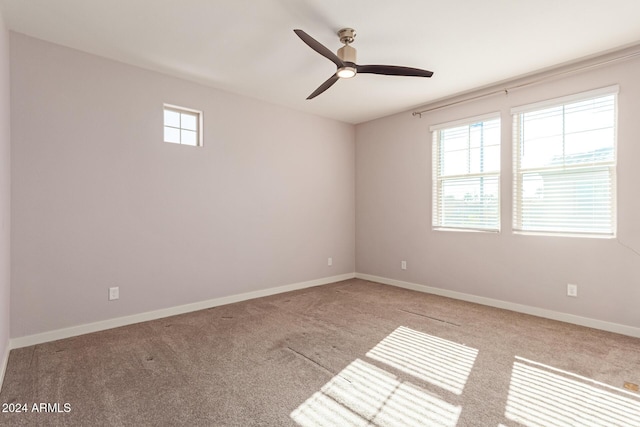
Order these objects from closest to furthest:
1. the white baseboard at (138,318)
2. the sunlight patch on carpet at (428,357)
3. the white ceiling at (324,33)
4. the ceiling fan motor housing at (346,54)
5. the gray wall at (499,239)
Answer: the sunlight patch on carpet at (428,357), the white ceiling at (324,33), the ceiling fan motor housing at (346,54), the white baseboard at (138,318), the gray wall at (499,239)

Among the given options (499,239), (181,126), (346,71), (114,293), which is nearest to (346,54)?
(346,71)

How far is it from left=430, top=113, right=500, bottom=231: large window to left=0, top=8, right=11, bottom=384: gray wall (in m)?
4.53

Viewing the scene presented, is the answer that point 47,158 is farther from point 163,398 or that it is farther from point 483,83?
point 483,83

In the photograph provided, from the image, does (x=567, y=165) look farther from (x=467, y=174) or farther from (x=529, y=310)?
(x=529, y=310)

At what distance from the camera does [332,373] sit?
236cm

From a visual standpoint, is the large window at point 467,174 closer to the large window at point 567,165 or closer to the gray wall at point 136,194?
the large window at point 567,165

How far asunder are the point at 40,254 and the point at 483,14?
167 inches

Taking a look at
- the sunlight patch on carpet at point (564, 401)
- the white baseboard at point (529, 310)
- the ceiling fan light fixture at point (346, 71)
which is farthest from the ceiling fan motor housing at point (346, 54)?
the white baseboard at point (529, 310)

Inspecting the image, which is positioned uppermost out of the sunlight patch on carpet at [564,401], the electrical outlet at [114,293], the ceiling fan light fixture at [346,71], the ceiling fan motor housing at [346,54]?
the ceiling fan motor housing at [346,54]

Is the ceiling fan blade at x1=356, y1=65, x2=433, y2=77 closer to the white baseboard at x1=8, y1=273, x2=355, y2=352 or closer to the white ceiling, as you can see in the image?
the white ceiling

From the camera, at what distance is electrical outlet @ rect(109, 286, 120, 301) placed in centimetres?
328

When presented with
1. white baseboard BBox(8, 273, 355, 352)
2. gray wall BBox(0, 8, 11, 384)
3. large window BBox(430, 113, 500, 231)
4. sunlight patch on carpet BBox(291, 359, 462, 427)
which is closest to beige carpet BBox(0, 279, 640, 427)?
sunlight patch on carpet BBox(291, 359, 462, 427)

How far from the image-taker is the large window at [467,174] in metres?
4.05

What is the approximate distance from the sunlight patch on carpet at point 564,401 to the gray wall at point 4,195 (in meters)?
3.43
